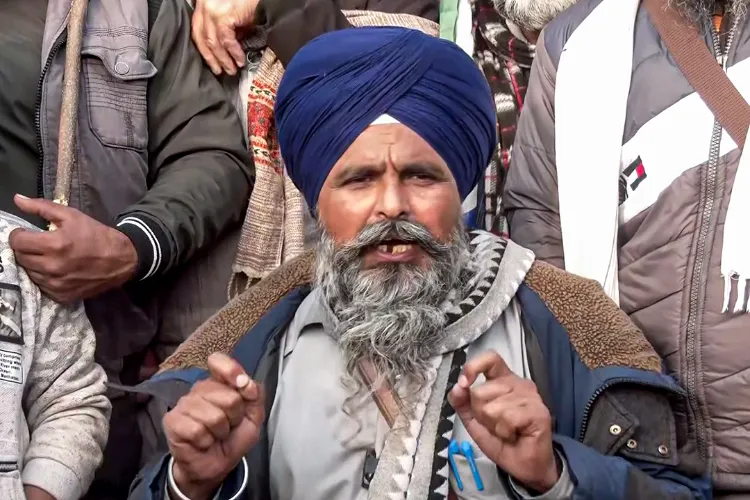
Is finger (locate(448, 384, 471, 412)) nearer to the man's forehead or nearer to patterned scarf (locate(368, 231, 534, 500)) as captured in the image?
patterned scarf (locate(368, 231, 534, 500))

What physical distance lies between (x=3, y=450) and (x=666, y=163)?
5.39 feet

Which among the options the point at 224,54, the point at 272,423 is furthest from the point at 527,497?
the point at 224,54

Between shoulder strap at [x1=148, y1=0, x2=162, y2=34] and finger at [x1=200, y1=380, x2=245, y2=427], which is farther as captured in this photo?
shoulder strap at [x1=148, y1=0, x2=162, y2=34]

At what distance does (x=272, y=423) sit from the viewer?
2.39 metres

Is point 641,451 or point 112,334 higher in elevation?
point 641,451

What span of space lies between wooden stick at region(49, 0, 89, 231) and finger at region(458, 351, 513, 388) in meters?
1.25

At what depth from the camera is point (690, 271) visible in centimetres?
250

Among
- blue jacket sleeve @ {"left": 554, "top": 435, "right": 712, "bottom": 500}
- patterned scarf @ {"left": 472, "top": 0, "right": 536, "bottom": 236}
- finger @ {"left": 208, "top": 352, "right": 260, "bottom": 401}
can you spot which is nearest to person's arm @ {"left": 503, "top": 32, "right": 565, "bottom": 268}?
patterned scarf @ {"left": 472, "top": 0, "right": 536, "bottom": 236}

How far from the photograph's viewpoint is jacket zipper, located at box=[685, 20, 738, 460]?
246 cm

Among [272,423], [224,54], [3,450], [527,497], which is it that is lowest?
[3,450]

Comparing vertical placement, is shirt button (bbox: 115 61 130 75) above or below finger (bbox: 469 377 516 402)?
above

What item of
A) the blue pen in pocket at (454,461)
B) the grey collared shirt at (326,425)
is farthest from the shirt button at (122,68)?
the blue pen in pocket at (454,461)

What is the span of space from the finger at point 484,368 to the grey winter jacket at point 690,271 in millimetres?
685

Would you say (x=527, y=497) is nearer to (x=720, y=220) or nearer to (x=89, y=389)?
(x=720, y=220)
